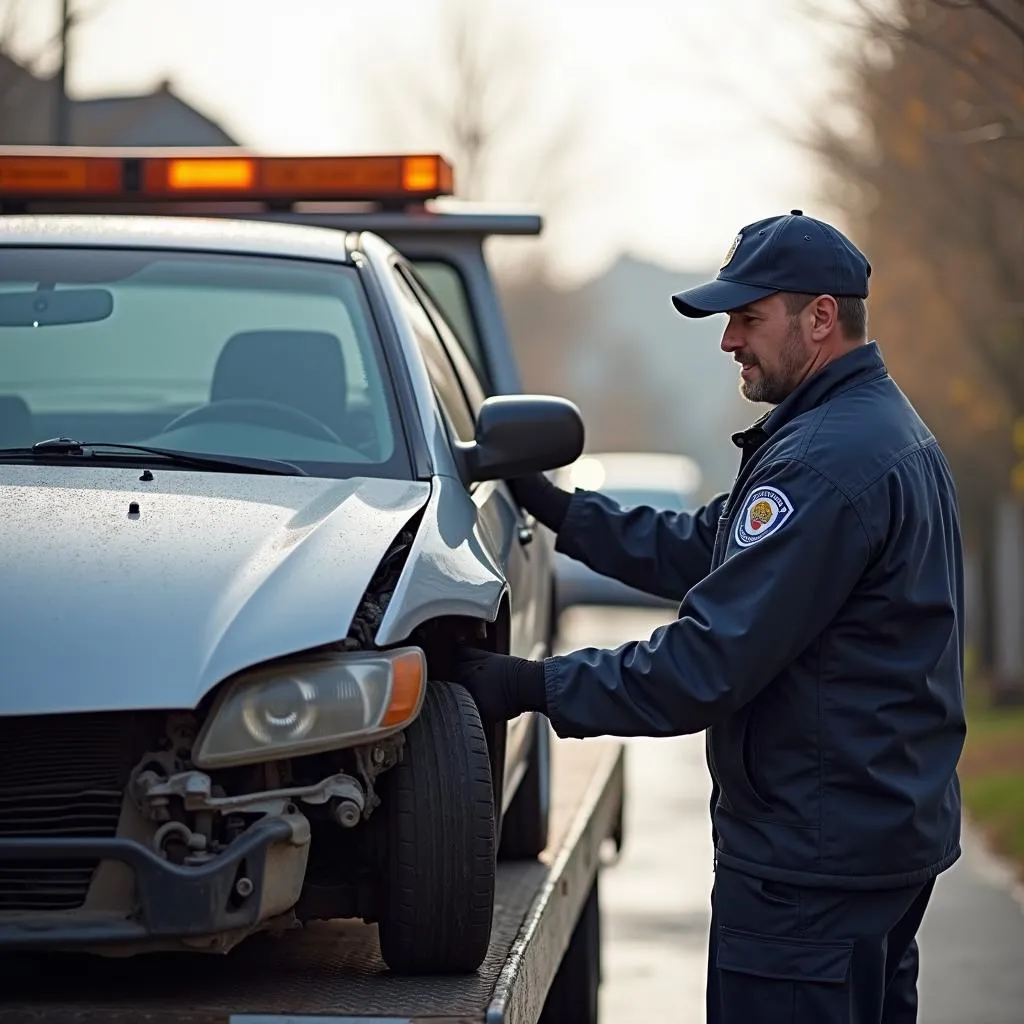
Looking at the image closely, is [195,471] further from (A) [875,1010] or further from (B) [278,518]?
(A) [875,1010]

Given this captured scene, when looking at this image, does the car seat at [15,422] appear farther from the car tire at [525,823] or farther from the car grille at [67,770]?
the car tire at [525,823]

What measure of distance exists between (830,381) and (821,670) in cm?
53

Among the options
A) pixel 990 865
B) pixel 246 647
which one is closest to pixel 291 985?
pixel 246 647

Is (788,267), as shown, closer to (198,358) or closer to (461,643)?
(461,643)

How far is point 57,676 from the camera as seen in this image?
3242 millimetres

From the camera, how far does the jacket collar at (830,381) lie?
3.86 m

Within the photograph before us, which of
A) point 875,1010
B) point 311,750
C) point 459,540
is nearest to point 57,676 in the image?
point 311,750

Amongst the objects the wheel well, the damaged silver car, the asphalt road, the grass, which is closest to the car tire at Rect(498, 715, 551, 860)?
the damaged silver car

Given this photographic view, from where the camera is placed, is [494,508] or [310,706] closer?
[310,706]

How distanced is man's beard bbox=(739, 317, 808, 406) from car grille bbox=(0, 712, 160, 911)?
1.32 meters

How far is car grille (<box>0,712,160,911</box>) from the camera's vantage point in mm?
3260

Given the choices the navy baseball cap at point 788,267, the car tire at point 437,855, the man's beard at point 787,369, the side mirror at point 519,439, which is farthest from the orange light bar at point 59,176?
the car tire at point 437,855

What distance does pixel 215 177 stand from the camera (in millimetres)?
5781

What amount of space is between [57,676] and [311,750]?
0.40 meters
